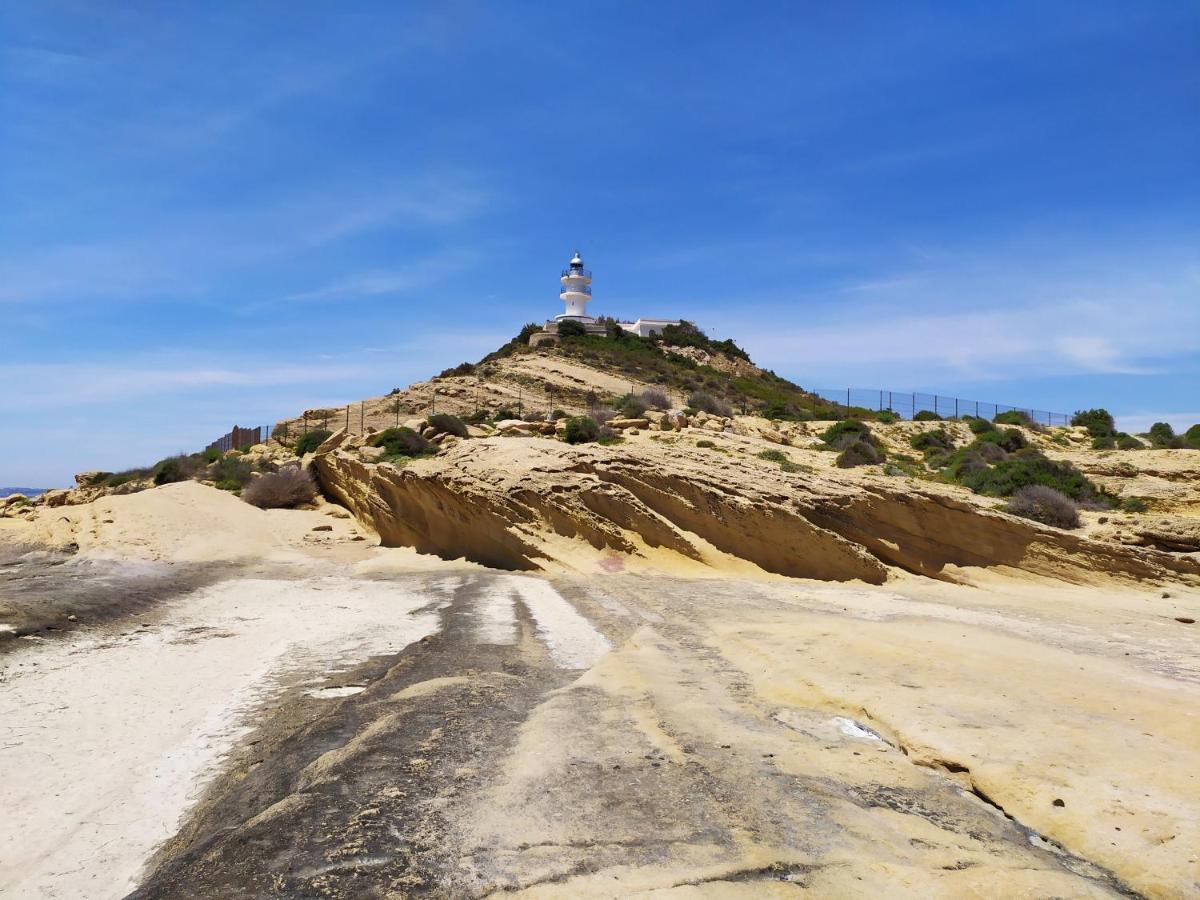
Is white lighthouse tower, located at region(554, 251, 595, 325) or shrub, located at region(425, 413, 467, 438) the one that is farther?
white lighthouse tower, located at region(554, 251, 595, 325)

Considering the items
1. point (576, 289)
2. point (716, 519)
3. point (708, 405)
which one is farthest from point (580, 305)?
point (716, 519)

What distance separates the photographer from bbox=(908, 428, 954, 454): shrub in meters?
29.3

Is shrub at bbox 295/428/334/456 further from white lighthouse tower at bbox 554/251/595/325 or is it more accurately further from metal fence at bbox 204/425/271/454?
white lighthouse tower at bbox 554/251/595/325

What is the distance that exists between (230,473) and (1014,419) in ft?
117

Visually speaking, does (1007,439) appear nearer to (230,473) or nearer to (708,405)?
(708,405)

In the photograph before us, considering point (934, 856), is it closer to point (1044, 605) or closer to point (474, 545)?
point (1044, 605)

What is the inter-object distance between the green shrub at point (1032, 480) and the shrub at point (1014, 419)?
20.1 meters

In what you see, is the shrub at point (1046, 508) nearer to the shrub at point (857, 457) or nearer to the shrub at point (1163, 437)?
the shrub at point (857, 457)

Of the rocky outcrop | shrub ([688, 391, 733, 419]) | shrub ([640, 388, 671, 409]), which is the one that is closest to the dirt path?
the rocky outcrop

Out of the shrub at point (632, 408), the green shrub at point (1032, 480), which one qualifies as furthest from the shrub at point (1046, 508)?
the shrub at point (632, 408)

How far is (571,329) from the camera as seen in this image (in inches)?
2301

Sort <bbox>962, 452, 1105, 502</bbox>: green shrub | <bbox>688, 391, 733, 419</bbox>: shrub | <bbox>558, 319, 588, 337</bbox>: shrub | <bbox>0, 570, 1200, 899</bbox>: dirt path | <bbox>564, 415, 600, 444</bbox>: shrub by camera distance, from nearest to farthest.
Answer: <bbox>0, 570, 1200, 899</bbox>: dirt path < <bbox>962, 452, 1105, 502</bbox>: green shrub < <bbox>564, 415, 600, 444</bbox>: shrub < <bbox>688, 391, 733, 419</bbox>: shrub < <bbox>558, 319, 588, 337</bbox>: shrub

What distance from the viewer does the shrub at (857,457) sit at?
68.1 feet

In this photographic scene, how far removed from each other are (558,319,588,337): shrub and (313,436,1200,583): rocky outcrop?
40232 millimetres
